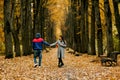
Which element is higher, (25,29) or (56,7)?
(56,7)

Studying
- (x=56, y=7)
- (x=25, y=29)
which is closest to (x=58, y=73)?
(x=25, y=29)

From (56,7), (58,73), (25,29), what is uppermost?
(56,7)

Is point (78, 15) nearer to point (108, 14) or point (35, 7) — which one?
point (35, 7)

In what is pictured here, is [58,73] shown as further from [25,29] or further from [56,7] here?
[56,7]

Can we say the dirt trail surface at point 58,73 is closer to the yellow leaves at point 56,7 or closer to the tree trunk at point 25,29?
the tree trunk at point 25,29

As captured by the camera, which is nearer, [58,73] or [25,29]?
[58,73]

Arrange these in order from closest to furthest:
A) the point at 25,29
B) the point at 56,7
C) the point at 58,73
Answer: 1. the point at 58,73
2. the point at 25,29
3. the point at 56,7

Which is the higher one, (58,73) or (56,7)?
(56,7)

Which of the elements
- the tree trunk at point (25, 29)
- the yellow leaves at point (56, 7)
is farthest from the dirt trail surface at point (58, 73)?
the yellow leaves at point (56, 7)

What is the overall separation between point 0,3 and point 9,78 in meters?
27.9

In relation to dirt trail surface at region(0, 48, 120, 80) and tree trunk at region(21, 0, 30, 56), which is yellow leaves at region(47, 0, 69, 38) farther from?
dirt trail surface at region(0, 48, 120, 80)

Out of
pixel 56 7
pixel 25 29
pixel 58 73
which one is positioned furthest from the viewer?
pixel 56 7

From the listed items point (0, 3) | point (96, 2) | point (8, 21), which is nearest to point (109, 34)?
point (96, 2)

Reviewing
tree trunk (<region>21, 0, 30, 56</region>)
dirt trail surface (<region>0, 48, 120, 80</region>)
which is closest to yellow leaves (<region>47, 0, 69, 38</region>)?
tree trunk (<region>21, 0, 30, 56</region>)
